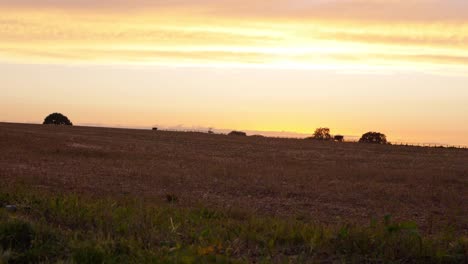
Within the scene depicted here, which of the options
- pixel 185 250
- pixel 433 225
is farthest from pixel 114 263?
pixel 433 225

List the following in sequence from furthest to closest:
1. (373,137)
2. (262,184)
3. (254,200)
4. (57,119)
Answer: (57,119), (373,137), (262,184), (254,200)

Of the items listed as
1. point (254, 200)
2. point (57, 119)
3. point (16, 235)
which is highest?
point (57, 119)

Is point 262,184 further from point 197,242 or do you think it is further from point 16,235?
point 16,235

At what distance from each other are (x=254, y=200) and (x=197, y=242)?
23.2 ft

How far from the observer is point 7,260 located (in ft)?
20.8

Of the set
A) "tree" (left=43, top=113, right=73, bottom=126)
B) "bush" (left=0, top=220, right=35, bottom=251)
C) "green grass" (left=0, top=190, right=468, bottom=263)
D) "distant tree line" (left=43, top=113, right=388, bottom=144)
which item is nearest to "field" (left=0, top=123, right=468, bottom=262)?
"green grass" (left=0, top=190, right=468, bottom=263)

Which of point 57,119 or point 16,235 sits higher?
point 57,119

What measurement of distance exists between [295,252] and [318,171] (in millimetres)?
15565

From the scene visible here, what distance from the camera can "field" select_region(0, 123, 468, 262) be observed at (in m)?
7.05

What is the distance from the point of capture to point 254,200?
14.2m

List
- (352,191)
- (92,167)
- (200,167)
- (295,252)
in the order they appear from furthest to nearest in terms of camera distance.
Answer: (200,167)
(92,167)
(352,191)
(295,252)

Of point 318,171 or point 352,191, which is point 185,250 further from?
point 318,171

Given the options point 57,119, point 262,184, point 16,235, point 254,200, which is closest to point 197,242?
point 16,235

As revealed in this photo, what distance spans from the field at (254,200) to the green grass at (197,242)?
0.03 metres
